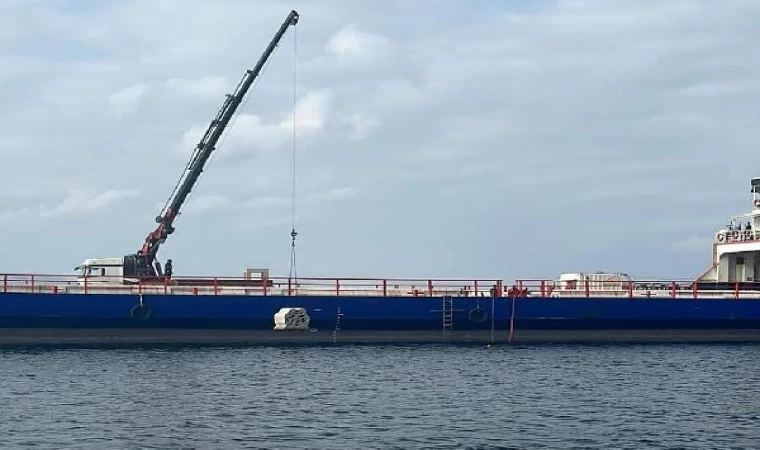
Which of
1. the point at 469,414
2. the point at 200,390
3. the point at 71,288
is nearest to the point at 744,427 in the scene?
the point at 469,414

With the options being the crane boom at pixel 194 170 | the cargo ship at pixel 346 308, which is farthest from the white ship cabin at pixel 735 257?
the crane boom at pixel 194 170

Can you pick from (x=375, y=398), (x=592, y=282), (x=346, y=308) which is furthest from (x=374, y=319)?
(x=375, y=398)

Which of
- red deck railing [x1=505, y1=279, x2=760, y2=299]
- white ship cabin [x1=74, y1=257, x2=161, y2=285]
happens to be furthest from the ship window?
red deck railing [x1=505, y1=279, x2=760, y2=299]

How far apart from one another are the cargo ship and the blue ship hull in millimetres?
53

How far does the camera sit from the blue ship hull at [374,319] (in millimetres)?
51406

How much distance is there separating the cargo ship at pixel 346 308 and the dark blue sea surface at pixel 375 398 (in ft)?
4.21

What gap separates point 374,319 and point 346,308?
1.54 meters

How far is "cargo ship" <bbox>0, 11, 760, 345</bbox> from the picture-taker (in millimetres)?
51750

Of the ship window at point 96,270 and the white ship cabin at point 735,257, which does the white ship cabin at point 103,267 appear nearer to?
the ship window at point 96,270

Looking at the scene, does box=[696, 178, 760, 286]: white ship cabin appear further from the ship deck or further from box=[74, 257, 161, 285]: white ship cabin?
box=[74, 257, 161, 285]: white ship cabin

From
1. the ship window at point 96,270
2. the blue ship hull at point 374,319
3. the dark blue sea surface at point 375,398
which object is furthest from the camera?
the ship window at point 96,270

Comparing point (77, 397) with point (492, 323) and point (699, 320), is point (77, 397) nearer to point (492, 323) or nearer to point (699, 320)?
point (492, 323)

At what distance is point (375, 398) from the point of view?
37656 millimetres

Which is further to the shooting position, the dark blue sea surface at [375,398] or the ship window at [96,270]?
the ship window at [96,270]
